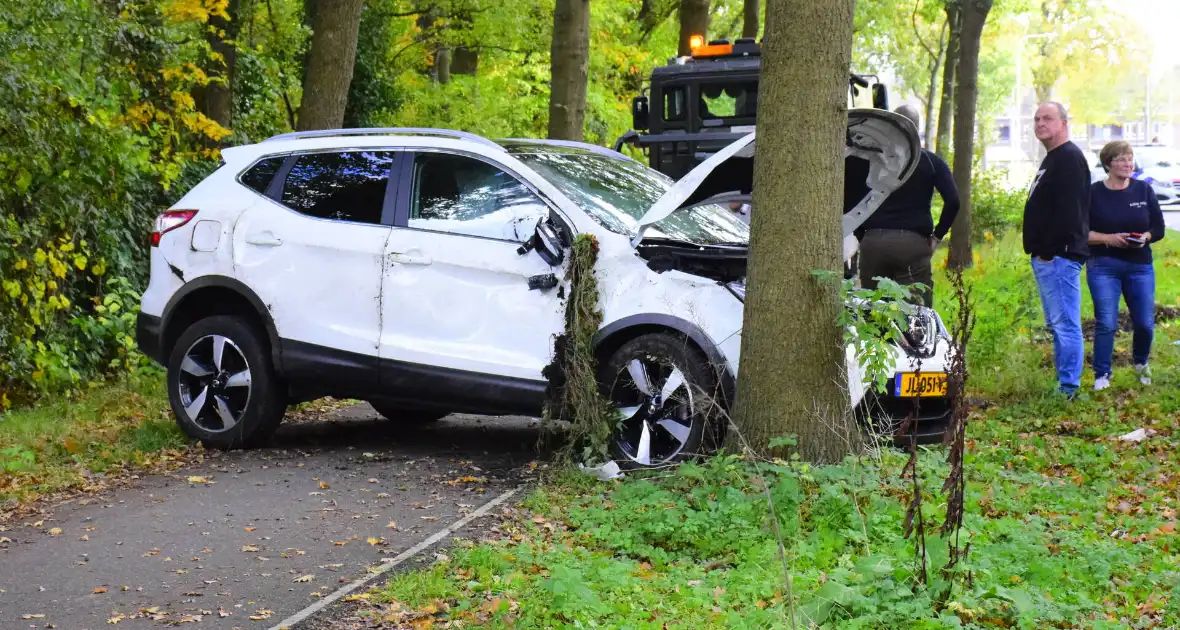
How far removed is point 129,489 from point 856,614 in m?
4.56

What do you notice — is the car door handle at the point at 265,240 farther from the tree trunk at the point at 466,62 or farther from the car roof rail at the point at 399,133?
the tree trunk at the point at 466,62

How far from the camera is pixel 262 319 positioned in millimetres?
8258

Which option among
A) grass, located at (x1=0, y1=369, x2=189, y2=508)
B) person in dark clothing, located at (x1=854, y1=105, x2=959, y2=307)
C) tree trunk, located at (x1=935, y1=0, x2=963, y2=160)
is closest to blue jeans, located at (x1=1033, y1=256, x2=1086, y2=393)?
person in dark clothing, located at (x1=854, y1=105, x2=959, y2=307)

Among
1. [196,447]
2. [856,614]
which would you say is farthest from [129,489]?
[856,614]

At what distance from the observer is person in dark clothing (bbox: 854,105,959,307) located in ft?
31.0

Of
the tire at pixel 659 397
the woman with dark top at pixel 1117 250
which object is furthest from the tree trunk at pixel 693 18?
the tire at pixel 659 397

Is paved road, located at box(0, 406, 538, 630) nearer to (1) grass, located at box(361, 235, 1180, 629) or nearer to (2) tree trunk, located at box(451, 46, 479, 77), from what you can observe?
(1) grass, located at box(361, 235, 1180, 629)

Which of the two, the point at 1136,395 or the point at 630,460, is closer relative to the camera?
the point at 630,460

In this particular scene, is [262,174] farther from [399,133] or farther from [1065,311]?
[1065,311]

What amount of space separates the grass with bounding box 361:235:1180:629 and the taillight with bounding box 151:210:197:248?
3.09 meters

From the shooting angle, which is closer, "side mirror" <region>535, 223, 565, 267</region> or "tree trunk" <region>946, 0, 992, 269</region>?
"side mirror" <region>535, 223, 565, 267</region>

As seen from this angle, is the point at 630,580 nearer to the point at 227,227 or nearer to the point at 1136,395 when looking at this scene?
the point at 227,227

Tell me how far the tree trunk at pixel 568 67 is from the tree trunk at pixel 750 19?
9.86 m

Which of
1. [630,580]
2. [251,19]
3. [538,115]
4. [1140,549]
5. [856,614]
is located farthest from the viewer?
[538,115]
